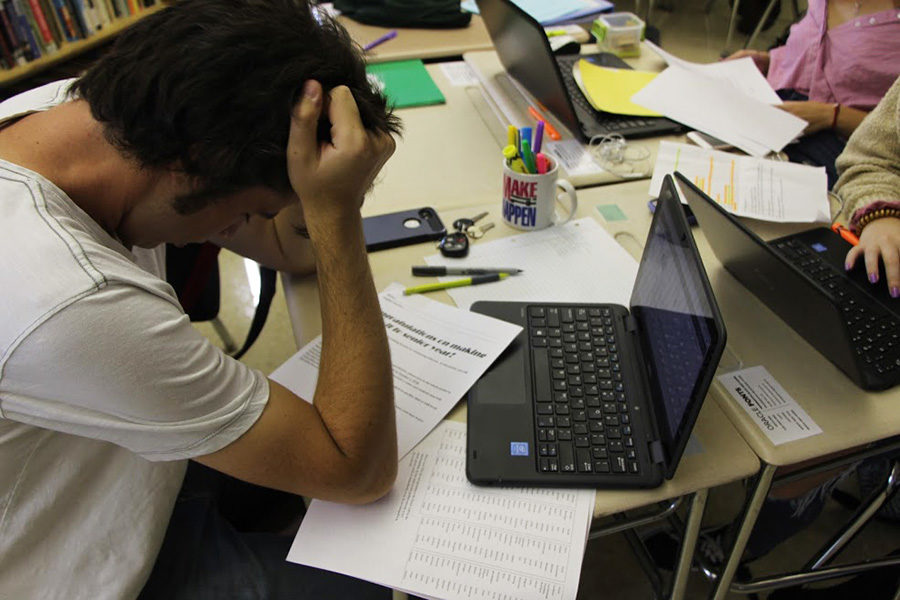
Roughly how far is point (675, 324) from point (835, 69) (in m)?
1.28

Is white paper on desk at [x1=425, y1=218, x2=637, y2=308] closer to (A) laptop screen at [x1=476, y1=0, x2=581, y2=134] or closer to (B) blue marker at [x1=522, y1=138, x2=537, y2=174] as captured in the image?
(B) blue marker at [x1=522, y1=138, x2=537, y2=174]

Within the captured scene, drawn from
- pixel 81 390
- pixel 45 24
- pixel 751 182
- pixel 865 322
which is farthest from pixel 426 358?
pixel 45 24

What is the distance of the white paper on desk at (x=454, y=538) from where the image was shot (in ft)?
2.16

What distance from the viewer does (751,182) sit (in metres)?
→ 1.22

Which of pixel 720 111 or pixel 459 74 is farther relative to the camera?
pixel 459 74

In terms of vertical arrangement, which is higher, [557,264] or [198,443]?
[198,443]

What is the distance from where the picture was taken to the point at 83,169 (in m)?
0.72

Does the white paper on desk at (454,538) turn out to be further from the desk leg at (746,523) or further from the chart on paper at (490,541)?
the desk leg at (746,523)

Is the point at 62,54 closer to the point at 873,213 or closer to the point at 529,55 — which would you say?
the point at 529,55

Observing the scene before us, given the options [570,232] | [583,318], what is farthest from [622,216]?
[583,318]

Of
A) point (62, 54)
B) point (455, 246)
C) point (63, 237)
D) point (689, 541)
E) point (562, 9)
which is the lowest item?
point (689, 541)

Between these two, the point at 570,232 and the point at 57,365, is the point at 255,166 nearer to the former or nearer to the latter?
the point at 57,365

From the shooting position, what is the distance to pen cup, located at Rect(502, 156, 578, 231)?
110cm

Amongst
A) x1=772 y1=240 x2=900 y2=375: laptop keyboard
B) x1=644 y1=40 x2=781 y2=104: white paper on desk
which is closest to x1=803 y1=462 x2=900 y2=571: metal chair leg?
x1=772 y1=240 x2=900 y2=375: laptop keyboard
